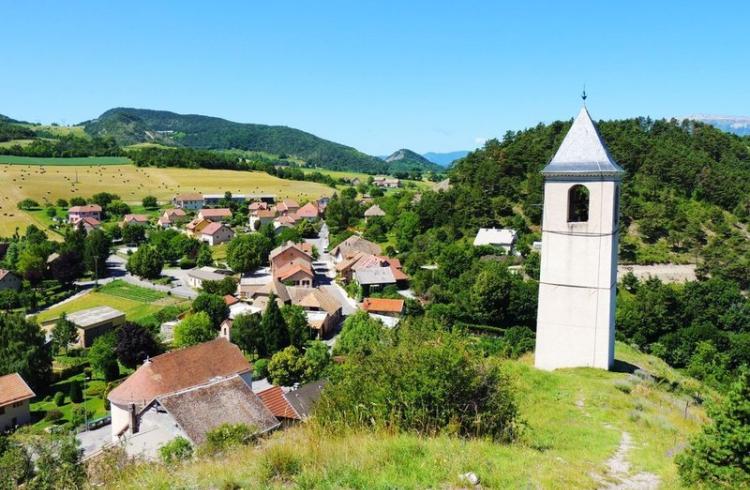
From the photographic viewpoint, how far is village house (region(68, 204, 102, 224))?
7419 centimetres

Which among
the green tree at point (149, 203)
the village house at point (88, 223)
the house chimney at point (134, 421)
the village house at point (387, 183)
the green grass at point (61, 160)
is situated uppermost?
the green grass at point (61, 160)

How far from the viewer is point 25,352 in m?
29.1

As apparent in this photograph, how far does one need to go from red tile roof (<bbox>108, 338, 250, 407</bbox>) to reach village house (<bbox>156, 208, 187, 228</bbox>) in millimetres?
56766

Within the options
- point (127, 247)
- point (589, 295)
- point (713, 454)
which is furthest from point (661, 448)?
point (127, 247)

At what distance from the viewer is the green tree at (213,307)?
121 ft

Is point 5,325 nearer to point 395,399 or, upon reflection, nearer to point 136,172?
point 395,399

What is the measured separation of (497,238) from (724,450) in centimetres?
4588

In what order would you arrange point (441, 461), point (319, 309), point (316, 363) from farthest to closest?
point (319, 309)
point (316, 363)
point (441, 461)

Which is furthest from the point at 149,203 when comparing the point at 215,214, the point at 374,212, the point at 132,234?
the point at 374,212

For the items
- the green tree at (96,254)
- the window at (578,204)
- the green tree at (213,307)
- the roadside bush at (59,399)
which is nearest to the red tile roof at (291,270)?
the green tree at (213,307)

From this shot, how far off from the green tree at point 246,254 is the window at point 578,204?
40.0 metres

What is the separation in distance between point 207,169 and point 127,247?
58.7 metres

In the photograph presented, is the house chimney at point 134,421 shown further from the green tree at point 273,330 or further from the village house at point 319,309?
the village house at point 319,309

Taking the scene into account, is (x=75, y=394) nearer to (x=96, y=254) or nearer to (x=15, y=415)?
(x=15, y=415)
